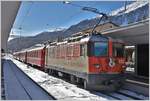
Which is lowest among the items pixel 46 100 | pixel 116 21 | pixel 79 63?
pixel 46 100

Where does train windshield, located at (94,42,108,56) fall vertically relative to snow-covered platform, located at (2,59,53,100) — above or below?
above

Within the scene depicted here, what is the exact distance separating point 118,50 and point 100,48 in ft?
3.27

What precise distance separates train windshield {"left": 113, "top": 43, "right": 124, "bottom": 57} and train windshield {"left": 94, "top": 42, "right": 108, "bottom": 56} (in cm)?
46

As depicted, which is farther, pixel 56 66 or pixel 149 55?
pixel 56 66

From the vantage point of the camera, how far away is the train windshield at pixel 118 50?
15.5m

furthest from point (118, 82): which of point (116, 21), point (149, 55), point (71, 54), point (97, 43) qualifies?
point (116, 21)

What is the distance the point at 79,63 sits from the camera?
16125 mm

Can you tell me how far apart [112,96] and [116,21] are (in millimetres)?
39887

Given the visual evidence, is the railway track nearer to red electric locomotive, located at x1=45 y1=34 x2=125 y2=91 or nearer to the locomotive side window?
red electric locomotive, located at x1=45 y1=34 x2=125 y2=91

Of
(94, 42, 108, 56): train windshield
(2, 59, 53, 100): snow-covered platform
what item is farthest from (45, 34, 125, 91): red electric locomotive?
(2, 59, 53, 100): snow-covered platform

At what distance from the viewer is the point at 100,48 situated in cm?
1523

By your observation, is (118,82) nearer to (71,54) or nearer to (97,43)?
(97,43)

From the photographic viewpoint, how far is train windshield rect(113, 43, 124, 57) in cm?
1552

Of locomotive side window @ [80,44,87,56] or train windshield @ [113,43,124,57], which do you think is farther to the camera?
train windshield @ [113,43,124,57]
